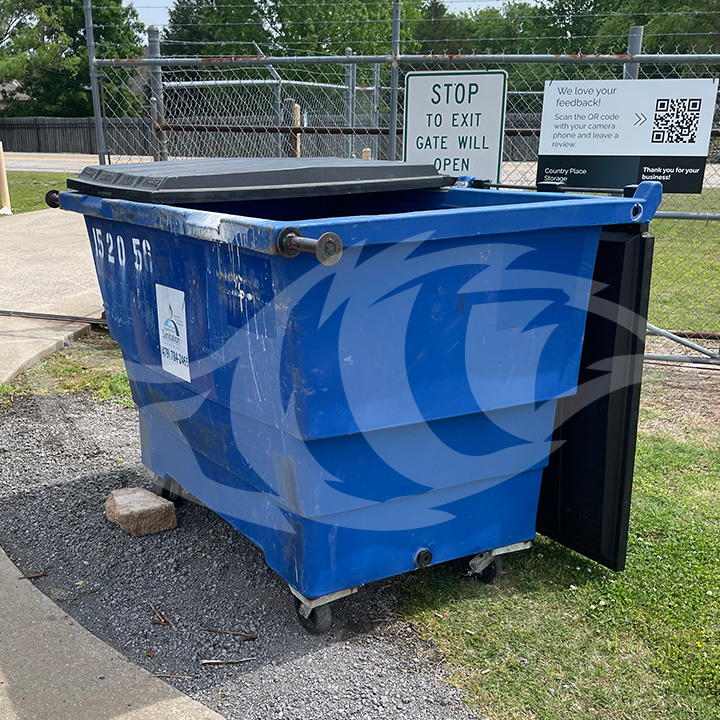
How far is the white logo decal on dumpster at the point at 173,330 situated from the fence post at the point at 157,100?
384 cm

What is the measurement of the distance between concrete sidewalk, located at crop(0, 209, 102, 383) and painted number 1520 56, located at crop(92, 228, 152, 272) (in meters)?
2.37

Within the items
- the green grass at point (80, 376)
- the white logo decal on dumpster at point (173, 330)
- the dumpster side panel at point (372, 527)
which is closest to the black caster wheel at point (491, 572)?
the dumpster side panel at point (372, 527)

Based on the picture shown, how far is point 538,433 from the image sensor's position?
2.92m

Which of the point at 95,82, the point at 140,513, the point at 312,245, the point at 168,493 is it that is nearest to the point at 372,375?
the point at 312,245

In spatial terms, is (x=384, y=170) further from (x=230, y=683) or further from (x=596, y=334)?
(x=230, y=683)

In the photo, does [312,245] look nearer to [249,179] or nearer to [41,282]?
[249,179]

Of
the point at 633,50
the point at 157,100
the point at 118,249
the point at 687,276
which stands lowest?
the point at 687,276

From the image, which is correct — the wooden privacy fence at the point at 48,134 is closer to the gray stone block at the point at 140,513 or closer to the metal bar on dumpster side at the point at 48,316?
the metal bar on dumpster side at the point at 48,316

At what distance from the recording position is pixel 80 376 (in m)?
5.62

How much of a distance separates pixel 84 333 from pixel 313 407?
15.4 feet

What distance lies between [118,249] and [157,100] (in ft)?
12.2

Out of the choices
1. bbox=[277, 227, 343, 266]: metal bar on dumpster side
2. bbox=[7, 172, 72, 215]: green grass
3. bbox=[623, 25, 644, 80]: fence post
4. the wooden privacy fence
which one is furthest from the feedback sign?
the wooden privacy fence

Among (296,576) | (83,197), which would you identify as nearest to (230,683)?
(296,576)

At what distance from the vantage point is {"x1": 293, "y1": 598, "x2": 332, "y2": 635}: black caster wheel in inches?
109
